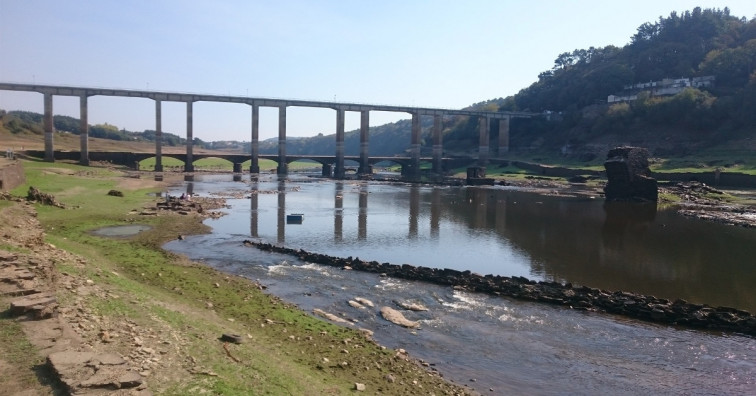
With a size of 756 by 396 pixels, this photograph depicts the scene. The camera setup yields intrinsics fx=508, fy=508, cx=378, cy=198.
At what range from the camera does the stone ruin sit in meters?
72.4

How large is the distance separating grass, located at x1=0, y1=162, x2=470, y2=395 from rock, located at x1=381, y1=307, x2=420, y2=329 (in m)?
2.47

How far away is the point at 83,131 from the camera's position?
10806cm

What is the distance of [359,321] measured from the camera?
18688 millimetres

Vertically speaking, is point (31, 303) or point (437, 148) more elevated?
point (437, 148)

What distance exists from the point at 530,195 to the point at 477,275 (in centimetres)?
5957

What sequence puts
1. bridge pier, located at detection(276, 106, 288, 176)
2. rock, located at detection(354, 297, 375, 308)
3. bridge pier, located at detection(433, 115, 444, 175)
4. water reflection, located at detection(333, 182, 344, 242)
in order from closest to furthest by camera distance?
1. rock, located at detection(354, 297, 375, 308)
2. water reflection, located at detection(333, 182, 344, 242)
3. bridge pier, located at detection(276, 106, 288, 176)
4. bridge pier, located at detection(433, 115, 444, 175)

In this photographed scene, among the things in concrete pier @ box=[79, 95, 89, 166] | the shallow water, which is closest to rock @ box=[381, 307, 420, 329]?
the shallow water

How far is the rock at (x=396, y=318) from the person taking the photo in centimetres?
1850

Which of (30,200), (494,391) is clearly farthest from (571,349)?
(30,200)

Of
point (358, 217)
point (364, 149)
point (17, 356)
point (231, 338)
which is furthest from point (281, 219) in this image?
point (364, 149)

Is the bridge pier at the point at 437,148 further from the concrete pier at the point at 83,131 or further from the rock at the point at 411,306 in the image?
the rock at the point at 411,306

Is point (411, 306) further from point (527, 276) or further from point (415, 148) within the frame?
point (415, 148)

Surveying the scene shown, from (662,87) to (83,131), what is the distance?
150 meters

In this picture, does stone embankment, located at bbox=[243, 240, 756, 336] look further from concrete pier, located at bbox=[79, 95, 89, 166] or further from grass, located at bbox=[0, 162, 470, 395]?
concrete pier, located at bbox=[79, 95, 89, 166]
